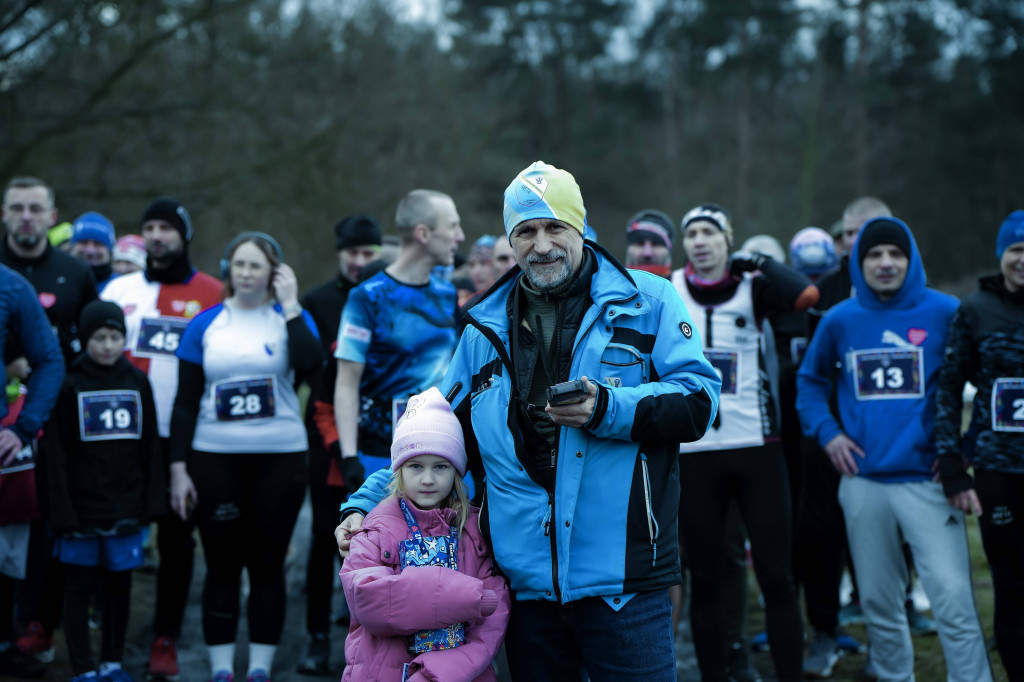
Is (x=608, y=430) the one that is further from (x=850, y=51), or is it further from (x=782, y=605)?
(x=850, y=51)

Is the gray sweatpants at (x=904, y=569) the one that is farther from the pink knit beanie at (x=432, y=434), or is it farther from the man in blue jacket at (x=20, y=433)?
the man in blue jacket at (x=20, y=433)

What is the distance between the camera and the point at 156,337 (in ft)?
18.5

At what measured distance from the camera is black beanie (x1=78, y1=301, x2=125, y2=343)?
4.98 m

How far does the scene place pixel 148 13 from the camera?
471 inches

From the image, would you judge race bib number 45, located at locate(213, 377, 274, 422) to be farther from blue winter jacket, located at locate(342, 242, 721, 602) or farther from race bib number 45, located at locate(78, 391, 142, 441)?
blue winter jacket, located at locate(342, 242, 721, 602)

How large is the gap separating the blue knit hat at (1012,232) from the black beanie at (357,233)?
3.71 metres

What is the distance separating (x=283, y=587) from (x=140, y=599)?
7.37 feet

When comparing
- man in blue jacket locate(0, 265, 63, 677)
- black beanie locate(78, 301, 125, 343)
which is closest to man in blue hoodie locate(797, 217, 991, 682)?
black beanie locate(78, 301, 125, 343)

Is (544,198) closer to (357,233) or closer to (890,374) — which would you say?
(890,374)

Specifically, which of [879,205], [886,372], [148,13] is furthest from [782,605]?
[148,13]

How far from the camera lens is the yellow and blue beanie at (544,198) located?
9.54 feet

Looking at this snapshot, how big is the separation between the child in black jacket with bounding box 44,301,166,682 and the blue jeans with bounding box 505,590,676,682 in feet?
9.04

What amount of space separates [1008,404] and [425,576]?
2.70m

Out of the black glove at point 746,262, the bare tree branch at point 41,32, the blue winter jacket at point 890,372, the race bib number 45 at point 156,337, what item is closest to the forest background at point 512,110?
the bare tree branch at point 41,32
